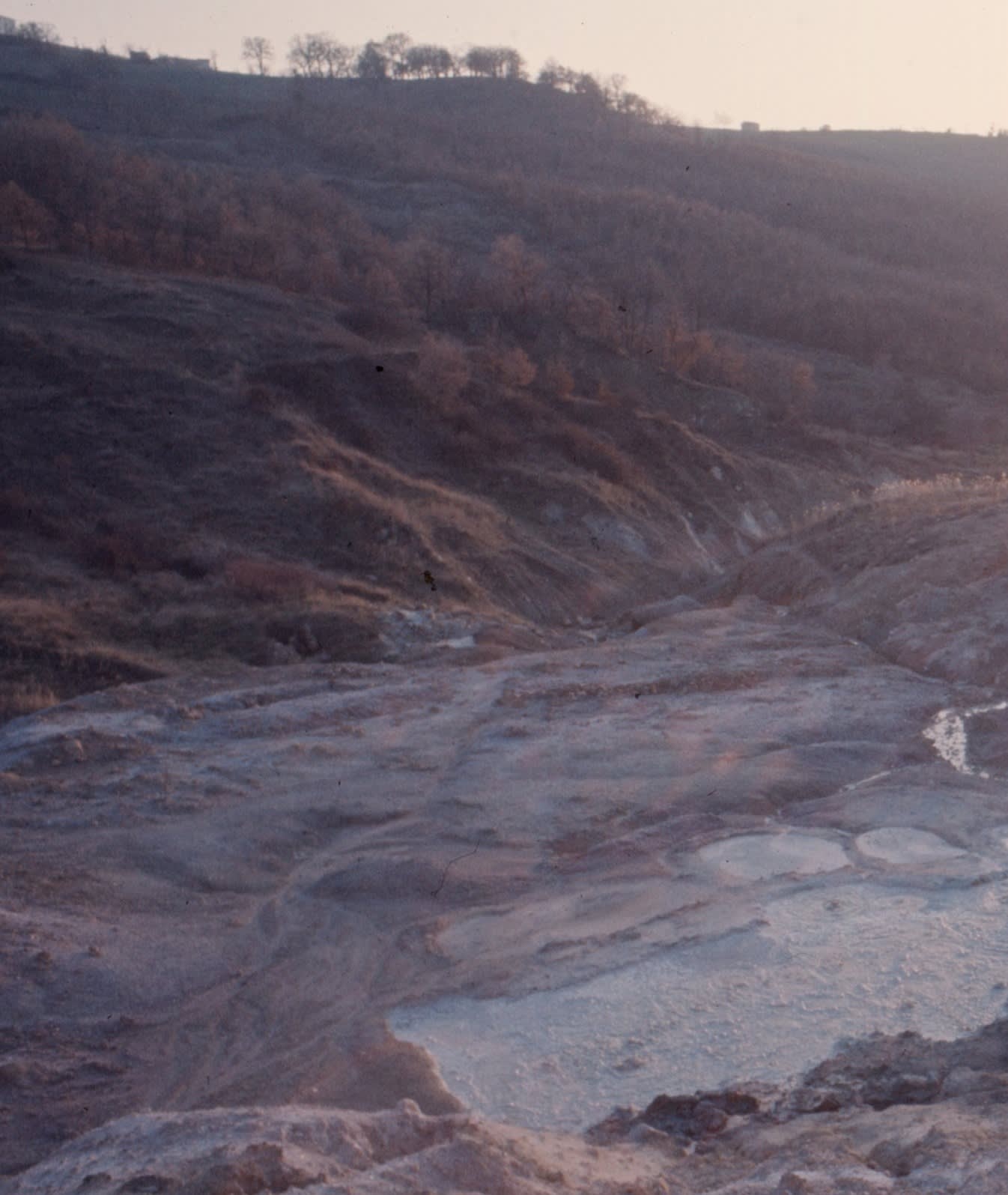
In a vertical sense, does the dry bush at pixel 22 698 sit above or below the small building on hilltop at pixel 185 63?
below

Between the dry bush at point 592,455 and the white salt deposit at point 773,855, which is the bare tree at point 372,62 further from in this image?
the white salt deposit at point 773,855

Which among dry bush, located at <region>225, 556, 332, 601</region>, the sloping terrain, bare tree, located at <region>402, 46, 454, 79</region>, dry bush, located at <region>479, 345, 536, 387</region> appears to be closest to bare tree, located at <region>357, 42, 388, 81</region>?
bare tree, located at <region>402, 46, 454, 79</region>

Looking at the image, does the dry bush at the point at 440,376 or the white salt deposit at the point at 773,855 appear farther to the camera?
the dry bush at the point at 440,376

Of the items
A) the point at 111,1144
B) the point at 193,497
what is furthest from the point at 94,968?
the point at 193,497

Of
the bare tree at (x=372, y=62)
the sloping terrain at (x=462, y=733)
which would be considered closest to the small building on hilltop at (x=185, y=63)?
the bare tree at (x=372, y=62)

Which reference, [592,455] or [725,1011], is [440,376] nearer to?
[592,455]
